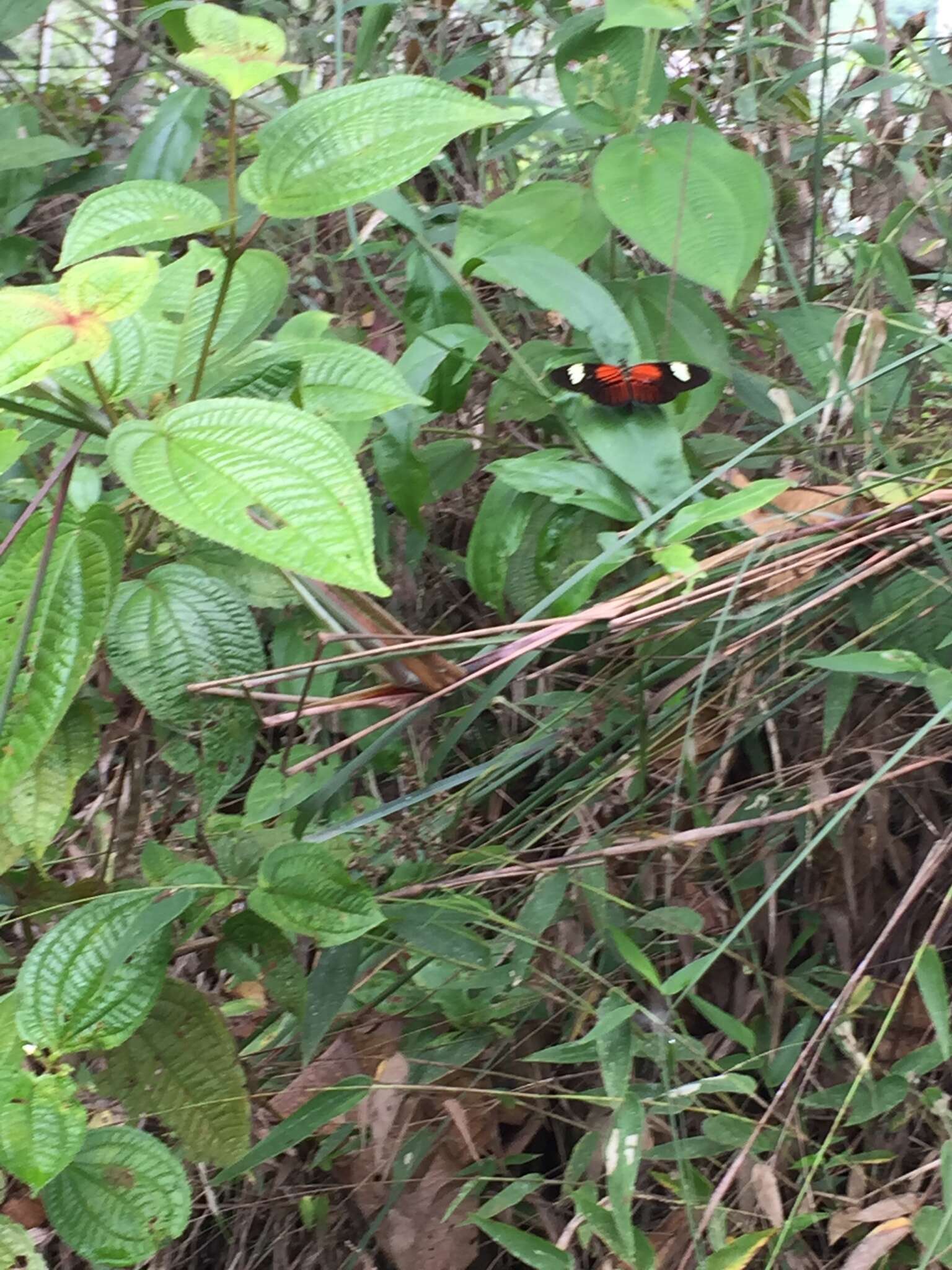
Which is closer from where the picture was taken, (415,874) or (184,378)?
(184,378)

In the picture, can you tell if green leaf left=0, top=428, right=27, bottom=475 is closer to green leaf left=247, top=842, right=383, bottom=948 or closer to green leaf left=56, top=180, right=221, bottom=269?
green leaf left=56, top=180, right=221, bottom=269

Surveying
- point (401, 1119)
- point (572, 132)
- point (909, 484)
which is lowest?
point (401, 1119)

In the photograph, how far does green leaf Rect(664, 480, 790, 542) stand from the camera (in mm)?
604

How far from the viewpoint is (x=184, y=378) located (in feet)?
2.04

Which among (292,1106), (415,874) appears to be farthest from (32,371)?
(292,1106)

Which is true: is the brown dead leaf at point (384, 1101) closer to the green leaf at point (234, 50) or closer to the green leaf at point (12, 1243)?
the green leaf at point (12, 1243)

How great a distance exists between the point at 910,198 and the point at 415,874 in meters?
→ 0.80

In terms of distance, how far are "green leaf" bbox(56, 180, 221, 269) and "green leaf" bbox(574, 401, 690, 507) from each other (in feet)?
1.06

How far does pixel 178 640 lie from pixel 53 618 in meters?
0.08

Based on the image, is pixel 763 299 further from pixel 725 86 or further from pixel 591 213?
pixel 591 213

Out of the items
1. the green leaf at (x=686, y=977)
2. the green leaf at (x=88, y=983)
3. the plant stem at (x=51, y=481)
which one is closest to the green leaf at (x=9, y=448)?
the plant stem at (x=51, y=481)

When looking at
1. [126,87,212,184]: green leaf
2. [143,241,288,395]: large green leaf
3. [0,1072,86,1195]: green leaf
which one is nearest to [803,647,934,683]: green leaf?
[143,241,288,395]: large green leaf

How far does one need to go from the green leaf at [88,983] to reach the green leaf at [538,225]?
0.58m

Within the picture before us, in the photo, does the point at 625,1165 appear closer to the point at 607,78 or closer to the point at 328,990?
the point at 328,990
